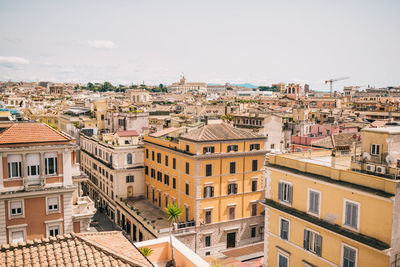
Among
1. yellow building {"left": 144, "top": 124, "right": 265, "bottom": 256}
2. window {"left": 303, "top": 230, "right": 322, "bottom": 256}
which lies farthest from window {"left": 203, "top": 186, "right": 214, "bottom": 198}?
window {"left": 303, "top": 230, "right": 322, "bottom": 256}

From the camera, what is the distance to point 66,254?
1138cm

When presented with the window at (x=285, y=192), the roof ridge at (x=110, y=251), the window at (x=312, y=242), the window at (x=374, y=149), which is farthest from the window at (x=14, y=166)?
the window at (x=374, y=149)

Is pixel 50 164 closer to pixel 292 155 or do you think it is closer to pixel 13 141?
pixel 13 141

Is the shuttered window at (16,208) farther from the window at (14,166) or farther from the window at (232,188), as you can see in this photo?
the window at (232,188)

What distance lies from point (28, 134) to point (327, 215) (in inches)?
746

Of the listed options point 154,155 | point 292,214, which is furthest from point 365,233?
point 154,155

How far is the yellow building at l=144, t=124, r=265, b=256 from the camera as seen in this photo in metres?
39.7

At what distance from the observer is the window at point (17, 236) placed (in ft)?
70.6

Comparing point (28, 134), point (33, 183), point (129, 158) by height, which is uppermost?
point (28, 134)

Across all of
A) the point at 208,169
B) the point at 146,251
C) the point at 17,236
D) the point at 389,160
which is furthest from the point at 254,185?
the point at 146,251

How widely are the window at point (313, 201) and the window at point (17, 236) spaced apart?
17.9 meters

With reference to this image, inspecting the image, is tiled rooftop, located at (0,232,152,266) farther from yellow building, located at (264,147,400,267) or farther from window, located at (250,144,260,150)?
window, located at (250,144,260,150)

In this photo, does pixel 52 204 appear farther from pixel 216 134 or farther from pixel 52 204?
pixel 216 134

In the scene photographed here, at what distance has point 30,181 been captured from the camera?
2177cm
